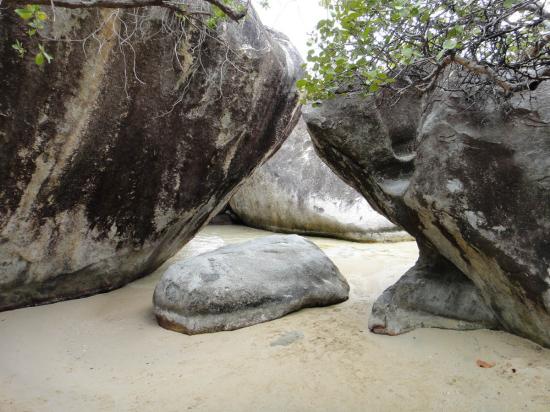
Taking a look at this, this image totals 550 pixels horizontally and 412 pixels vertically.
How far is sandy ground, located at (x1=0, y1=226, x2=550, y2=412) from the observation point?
222 centimetres

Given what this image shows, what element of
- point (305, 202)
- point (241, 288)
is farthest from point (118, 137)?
point (305, 202)

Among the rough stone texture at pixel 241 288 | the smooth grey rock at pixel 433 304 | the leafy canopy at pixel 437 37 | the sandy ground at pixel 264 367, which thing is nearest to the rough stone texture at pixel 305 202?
the rough stone texture at pixel 241 288

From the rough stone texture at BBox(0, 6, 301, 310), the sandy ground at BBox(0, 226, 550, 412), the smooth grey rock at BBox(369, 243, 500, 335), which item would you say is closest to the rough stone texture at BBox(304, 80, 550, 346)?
the smooth grey rock at BBox(369, 243, 500, 335)

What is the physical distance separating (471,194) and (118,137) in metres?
2.61

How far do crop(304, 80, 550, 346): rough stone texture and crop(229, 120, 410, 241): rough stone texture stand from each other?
13.3 feet

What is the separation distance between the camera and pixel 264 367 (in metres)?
2.59

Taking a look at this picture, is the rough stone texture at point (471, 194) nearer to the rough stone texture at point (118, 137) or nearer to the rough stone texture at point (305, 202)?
the rough stone texture at point (118, 137)

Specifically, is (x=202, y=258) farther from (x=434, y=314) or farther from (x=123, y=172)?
(x=434, y=314)

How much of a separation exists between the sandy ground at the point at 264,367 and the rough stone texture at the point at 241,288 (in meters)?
0.12

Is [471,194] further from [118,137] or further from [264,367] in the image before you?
[118,137]

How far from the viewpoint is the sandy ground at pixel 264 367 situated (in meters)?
2.22

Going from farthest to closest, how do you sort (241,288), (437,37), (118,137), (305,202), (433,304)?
1. (305,202)
2. (118,137)
3. (241,288)
4. (433,304)
5. (437,37)

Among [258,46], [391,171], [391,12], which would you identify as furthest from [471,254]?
[258,46]

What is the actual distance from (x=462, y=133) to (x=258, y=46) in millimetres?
2102
